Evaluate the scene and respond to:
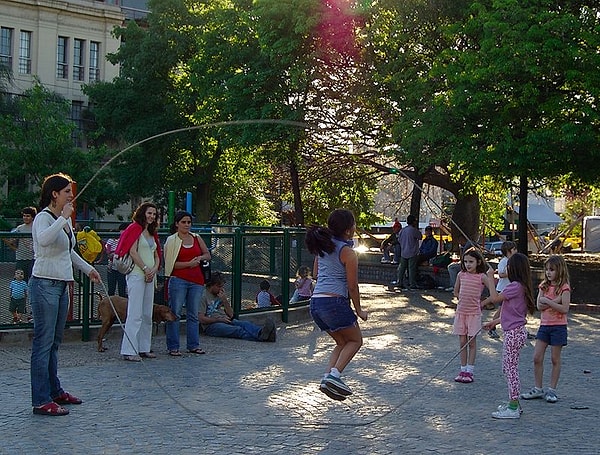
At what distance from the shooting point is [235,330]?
13.6 meters

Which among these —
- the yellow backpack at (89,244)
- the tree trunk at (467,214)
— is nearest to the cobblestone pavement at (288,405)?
the yellow backpack at (89,244)

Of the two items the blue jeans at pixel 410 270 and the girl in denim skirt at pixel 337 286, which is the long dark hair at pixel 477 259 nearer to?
the girl in denim skirt at pixel 337 286

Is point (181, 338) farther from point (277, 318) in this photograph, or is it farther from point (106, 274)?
point (277, 318)

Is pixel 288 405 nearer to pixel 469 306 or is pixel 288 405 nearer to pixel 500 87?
pixel 469 306

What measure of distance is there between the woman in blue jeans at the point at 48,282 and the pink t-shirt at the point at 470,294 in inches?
174

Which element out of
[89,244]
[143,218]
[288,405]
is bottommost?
[288,405]

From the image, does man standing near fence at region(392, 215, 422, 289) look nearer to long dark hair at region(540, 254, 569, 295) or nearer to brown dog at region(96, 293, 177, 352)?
brown dog at region(96, 293, 177, 352)

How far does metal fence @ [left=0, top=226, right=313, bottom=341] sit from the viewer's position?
41.6ft

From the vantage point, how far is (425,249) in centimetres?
2519

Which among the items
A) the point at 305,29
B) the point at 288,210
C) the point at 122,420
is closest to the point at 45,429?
the point at 122,420

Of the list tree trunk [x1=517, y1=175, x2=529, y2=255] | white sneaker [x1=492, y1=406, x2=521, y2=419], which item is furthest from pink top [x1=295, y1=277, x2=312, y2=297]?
tree trunk [x1=517, y1=175, x2=529, y2=255]

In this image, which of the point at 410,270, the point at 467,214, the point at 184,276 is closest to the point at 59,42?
the point at 467,214

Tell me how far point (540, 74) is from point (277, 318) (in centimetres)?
891

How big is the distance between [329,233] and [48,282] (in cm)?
241
